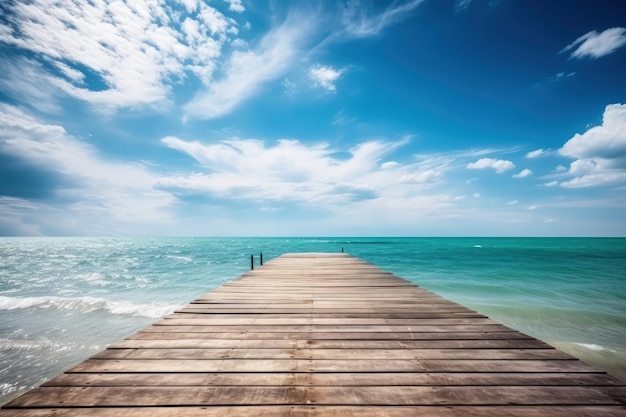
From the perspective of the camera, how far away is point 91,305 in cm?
1473

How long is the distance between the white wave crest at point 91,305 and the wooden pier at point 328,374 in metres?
11.8

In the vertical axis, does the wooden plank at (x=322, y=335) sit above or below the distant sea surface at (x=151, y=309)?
above

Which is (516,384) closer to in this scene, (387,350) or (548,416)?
(548,416)

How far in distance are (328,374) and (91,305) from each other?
17.8m

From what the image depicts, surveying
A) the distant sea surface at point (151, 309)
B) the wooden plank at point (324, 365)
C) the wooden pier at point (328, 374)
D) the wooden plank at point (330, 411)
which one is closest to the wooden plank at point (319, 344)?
the wooden pier at point (328, 374)

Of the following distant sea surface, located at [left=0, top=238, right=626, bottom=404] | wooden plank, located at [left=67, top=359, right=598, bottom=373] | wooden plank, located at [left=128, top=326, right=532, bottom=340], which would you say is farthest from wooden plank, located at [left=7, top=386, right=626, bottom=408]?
distant sea surface, located at [left=0, top=238, right=626, bottom=404]

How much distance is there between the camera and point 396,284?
777 centimetres

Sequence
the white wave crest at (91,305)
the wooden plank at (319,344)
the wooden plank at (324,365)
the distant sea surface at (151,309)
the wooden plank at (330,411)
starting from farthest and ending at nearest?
the white wave crest at (91,305), the distant sea surface at (151,309), the wooden plank at (319,344), the wooden plank at (324,365), the wooden plank at (330,411)

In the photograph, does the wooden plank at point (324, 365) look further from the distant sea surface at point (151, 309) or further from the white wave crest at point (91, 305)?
the white wave crest at point (91, 305)

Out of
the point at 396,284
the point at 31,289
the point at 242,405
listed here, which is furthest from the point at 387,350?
the point at 31,289

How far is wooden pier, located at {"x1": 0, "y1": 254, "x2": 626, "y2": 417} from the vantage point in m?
2.28

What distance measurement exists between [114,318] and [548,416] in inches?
638

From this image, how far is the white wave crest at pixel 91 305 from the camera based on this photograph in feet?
45.5

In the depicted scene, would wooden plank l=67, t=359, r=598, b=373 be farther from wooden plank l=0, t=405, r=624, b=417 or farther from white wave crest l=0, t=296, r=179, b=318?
white wave crest l=0, t=296, r=179, b=318
